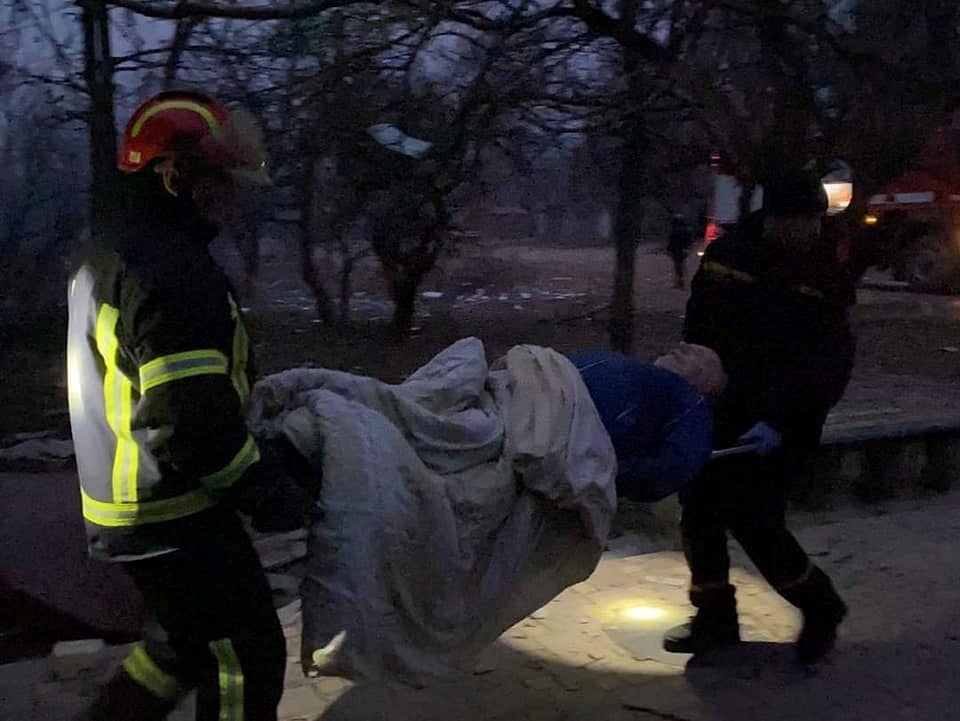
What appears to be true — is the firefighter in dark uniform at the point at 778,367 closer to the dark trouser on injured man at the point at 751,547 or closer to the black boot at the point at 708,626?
the dark trouser on injured man at the point at 751,547

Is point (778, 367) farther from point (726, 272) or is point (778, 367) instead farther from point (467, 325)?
point (467, 325)

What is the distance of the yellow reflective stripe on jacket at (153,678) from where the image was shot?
2.91 m

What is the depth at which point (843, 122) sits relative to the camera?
7.57 m

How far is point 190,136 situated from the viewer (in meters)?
2.72

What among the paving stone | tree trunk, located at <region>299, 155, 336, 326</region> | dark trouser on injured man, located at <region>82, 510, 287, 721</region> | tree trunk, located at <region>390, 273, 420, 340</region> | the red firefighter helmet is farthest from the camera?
tree trunk, located at <region>390, 273, 420, 340</region>

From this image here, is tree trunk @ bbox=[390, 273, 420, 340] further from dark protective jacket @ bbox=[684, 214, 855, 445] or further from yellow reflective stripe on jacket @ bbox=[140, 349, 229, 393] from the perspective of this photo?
yellow reflective stripe on jacket @ bbox=[140, 349, 229, 393]

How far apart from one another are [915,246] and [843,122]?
35.1 ft

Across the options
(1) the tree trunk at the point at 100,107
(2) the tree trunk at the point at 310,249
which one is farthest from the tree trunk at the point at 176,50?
(2) the tree trunk at the point at 310,249

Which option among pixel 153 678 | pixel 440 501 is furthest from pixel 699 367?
pixel 153 678

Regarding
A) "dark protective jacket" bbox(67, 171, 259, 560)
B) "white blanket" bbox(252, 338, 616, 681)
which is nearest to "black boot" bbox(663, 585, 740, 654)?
"white blanket" bbox(252, 338, 616, 681)

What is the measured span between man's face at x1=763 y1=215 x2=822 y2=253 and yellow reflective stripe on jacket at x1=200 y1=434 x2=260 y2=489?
222 centimetres

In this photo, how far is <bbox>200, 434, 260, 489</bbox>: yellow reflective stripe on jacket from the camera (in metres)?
2.69

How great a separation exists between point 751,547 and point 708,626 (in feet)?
1.34

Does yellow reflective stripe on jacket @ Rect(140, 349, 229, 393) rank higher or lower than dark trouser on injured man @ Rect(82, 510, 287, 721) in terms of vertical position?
higher
